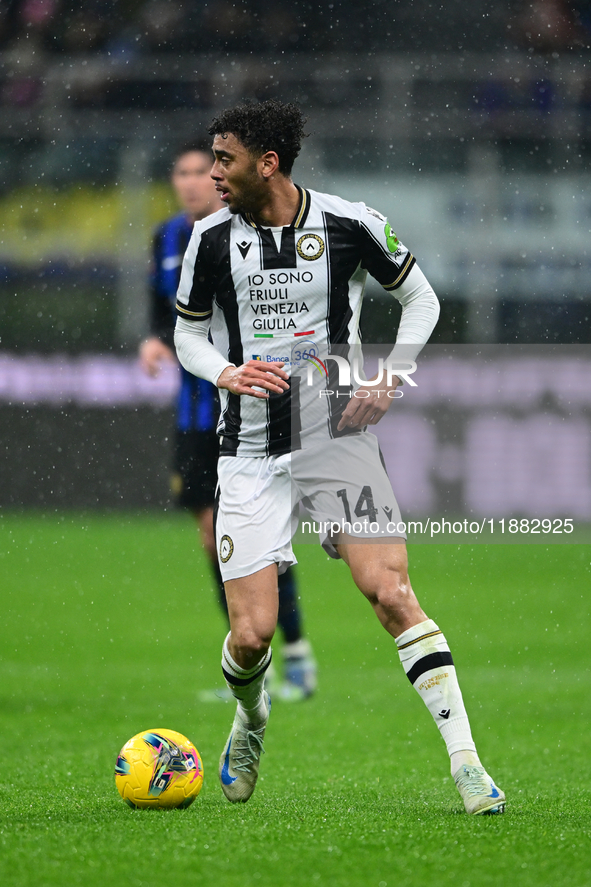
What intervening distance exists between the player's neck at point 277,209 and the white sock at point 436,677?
1.26m

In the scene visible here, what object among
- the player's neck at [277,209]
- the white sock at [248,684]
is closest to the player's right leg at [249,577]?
the white sock at [248,684]

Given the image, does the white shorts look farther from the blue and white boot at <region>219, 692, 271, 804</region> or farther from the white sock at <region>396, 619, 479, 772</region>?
the blue and white boot at <region>219, 692, 271, 804</region>

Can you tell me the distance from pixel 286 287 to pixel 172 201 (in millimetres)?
10704

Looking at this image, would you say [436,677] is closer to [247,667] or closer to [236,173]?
[247,667]

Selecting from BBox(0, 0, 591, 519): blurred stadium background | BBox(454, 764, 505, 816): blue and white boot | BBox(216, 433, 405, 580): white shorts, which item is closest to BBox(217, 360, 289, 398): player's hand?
BBox(216, 433, 405, 580): white shorts

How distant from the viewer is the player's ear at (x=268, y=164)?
11.6ft

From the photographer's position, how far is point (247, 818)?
3.17m

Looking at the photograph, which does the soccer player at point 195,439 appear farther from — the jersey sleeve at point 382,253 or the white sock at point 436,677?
the white sock at point 436,677

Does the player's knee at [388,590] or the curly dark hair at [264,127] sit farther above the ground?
the curly dark hair at [264,127]

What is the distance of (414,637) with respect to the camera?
10.9ft

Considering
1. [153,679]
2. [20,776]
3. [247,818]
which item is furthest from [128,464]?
[247,818]

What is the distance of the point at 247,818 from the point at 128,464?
1034 centimetres

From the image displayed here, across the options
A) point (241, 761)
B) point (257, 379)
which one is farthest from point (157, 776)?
point (257, 379)

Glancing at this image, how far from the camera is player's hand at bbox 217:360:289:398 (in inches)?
134
